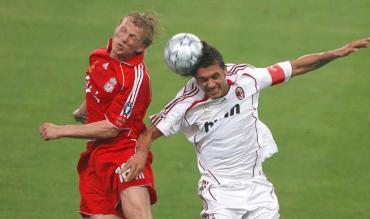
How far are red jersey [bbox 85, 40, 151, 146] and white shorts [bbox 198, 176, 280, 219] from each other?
83cm

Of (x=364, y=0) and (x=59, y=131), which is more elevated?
(x=364, y=0)

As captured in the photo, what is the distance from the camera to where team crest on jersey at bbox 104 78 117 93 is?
334 inches

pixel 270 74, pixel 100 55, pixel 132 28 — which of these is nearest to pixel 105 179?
pixel 100 55

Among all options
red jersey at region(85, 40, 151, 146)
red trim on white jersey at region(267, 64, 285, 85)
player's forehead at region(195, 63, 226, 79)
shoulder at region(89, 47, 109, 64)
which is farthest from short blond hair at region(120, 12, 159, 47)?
red trim on white jersey at region(267, 64, 285, 85)

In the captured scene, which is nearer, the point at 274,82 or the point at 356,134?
the point at 274,82

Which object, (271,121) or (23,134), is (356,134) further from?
(23,134)

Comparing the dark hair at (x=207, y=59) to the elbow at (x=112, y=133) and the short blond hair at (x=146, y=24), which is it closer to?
the short blond hair at (x=146, y=24)

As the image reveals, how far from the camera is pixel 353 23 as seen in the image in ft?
45.9

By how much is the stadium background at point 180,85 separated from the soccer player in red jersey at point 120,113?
0.71 meters

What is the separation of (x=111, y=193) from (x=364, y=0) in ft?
23.1

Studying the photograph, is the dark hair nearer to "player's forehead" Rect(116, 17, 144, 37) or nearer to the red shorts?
"player's forehead" Rect(116, 17, 144, 37)

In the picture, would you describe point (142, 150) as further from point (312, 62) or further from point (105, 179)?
A: point (312, 62)

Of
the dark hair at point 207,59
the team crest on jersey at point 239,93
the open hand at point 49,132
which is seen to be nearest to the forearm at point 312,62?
the team crest on jersey at point 239,93

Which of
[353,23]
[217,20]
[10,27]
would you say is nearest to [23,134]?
[10,27]
